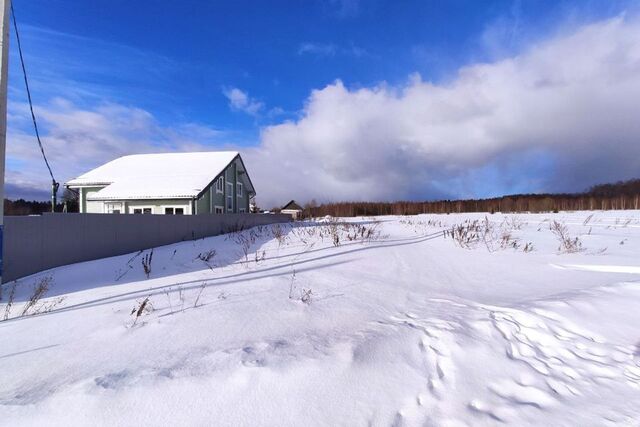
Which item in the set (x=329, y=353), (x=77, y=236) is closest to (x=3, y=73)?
(x=77, y=236)

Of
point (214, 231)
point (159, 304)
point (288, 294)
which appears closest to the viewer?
point (159, 304)

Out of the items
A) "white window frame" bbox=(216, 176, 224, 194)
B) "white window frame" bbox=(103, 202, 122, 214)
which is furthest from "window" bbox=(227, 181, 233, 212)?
"white window frame" bbox=(103, 202, 122, 214)

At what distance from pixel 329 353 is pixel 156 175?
2156 centimetres

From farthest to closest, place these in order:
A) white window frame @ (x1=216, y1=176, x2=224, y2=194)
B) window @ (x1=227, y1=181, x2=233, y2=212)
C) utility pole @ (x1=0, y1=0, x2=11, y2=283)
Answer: window @ (x1=227, y1=181, x2=233, y2=212)
white window frame @ (x1=216, y1=176, x2=224, y2=194)
utility pole @ (x1=0, y1=0, x2=11, y2=283)

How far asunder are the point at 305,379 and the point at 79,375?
170cm

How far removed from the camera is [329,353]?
2.59m

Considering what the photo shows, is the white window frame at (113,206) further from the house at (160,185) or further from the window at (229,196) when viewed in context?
the window at (229,196)

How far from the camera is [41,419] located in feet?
6.13

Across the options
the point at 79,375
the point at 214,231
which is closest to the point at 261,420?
the point at 79,375

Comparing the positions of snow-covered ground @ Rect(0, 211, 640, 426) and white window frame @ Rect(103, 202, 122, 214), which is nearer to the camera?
snow-covered ground @ Rect(0, 211, 640, 426)

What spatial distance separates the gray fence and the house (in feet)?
18.5

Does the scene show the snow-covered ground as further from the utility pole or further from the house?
the house

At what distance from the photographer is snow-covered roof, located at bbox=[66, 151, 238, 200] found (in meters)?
18.5

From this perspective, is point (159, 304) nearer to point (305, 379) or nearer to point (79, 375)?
point (79, 375)
